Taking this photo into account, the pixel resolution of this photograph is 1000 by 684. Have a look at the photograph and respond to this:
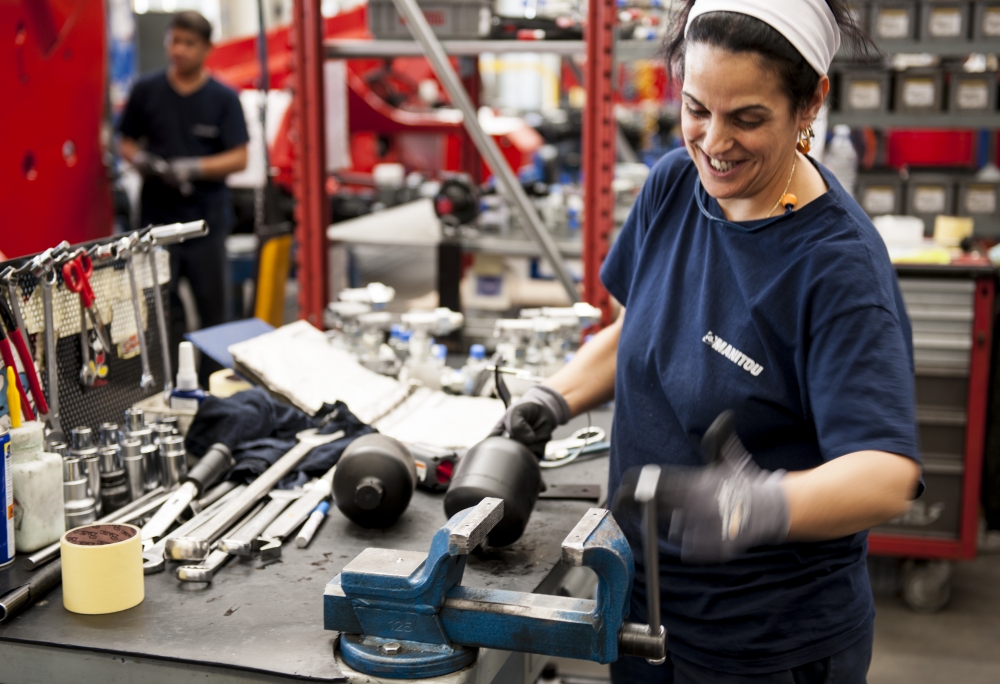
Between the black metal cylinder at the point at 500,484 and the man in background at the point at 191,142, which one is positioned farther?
the man in background at the point at 191,142

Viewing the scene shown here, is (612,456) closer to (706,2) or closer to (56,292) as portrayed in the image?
(706,2)

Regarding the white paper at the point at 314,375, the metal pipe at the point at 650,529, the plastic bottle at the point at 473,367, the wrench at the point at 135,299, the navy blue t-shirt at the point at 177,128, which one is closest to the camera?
the metal pipe at the point at 650,529

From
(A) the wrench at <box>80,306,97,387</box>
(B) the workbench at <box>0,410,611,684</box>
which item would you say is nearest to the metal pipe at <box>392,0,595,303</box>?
(A) the wrench at <box>80,306,97,387</box>

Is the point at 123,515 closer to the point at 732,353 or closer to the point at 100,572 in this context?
the point at 100,572

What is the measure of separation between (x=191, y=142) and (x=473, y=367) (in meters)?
2.61

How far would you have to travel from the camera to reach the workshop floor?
2.72m

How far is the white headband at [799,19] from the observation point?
1.17m

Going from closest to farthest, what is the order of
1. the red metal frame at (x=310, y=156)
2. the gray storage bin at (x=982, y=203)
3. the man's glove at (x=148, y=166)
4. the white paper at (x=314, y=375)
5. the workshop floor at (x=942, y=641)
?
the white paper at (x=314, y=375) < the workshop floor at (x=942, y=641) < the red metal frame at (x=310, y=156) < the gray storage bin at (x=982, y=203) < the man's glove at (x=148, y=166)

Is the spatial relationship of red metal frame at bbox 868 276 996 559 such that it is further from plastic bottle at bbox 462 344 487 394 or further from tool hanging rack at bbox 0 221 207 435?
tool hanging rack at bbox 0 221 207 435

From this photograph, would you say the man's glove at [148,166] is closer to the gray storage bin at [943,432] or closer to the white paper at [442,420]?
the white paper at [442,420]

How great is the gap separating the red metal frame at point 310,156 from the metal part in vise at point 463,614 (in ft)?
6.35

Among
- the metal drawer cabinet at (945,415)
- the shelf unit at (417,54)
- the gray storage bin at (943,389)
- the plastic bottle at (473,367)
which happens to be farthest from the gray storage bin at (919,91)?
the plastic bottle at (473,367)

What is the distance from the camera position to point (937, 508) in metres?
3.07

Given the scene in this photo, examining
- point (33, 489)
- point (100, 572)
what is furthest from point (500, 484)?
point (33, 489)
